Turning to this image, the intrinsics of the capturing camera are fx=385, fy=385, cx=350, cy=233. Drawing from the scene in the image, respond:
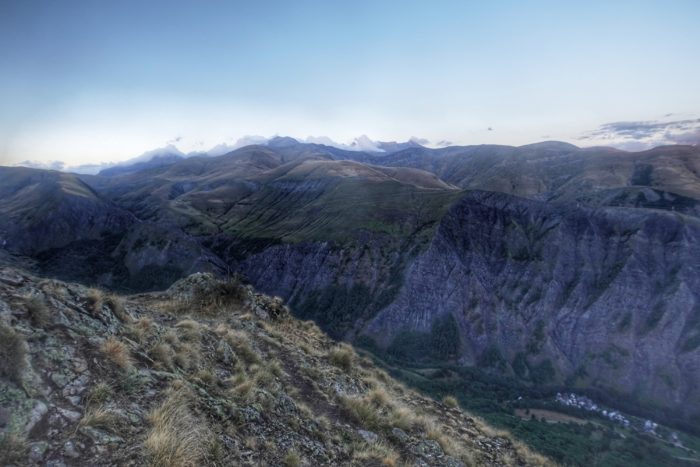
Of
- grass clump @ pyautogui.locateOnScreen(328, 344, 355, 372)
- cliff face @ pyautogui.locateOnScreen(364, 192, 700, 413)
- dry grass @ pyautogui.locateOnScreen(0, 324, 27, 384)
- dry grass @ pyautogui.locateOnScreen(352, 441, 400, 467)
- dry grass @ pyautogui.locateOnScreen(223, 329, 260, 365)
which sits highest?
dry grass @ pyautogui.locateOnScreen(0, 324, 27, 384)

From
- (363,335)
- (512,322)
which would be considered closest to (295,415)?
(363,335)

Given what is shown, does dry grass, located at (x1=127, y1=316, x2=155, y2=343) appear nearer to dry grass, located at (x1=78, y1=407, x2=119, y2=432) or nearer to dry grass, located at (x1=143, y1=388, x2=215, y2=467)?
dry grass, located at (x1=143, y1=388, x2=215, y2=467)

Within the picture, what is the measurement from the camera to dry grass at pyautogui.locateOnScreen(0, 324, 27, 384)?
612 cm

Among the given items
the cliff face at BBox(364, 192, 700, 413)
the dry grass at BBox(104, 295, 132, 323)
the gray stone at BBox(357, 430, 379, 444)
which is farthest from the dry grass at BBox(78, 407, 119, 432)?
the cliff face at BBox(364, 192, 700, 413)

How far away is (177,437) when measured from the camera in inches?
248

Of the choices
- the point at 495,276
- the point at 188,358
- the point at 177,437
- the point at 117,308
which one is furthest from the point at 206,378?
the point at 495,276

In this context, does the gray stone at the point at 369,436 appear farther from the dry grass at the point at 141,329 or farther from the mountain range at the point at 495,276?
the mountain range at the point at 495,276

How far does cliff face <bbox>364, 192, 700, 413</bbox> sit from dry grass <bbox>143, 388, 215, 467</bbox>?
114 metres

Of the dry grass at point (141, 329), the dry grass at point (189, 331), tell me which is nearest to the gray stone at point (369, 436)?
the dry grass at point (189, 331)

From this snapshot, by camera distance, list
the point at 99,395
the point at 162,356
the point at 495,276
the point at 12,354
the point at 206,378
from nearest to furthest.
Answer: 1. the point at 12,354
2. the point at 99,395
3. the point at 162,356
4. the point at 206,378
5. the point at 495,276

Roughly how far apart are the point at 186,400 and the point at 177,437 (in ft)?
4.60

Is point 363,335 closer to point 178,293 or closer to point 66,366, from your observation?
point 178,293

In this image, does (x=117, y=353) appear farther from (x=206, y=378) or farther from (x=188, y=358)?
(x=188, y=358)

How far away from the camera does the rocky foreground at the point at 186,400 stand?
19.4 feet
